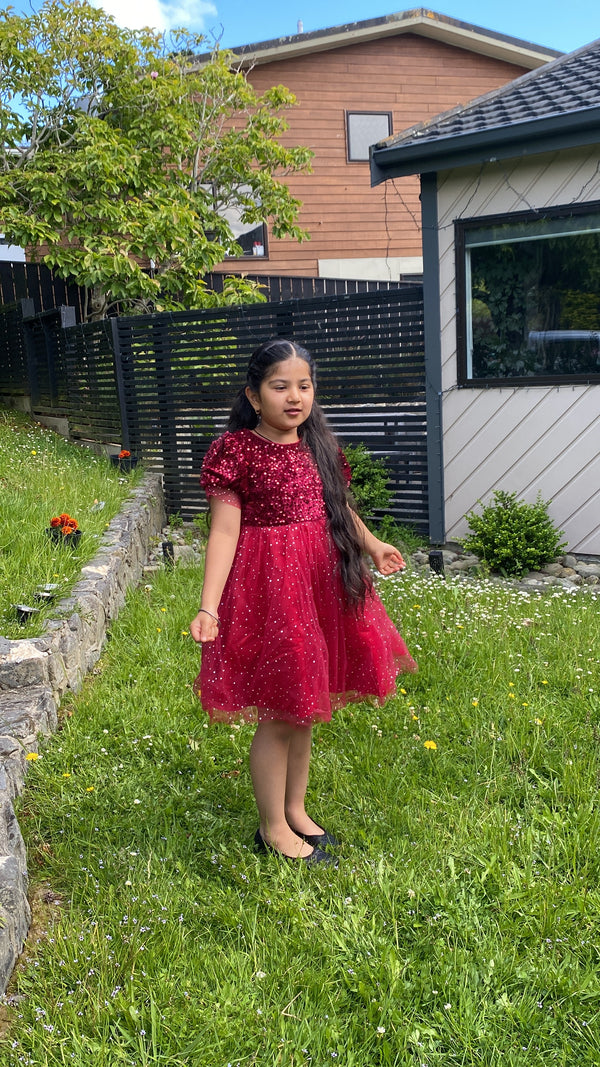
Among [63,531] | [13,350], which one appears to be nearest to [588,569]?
[63,531]

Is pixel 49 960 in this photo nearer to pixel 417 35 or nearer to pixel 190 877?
pixel 190 877

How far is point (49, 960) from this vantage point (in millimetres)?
2271

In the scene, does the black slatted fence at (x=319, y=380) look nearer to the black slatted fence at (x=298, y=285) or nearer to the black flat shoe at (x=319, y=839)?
the black flat shoe at (x=319, y=839)

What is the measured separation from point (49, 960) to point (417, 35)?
17651 millimetres

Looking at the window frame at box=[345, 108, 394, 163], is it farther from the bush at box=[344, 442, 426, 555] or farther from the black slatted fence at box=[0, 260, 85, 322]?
the bush at box=[344, 442, 426, 555]

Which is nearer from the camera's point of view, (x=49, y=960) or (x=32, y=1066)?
(x=32, y=1066)

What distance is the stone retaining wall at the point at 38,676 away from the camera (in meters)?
2.36

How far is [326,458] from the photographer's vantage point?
2.79m

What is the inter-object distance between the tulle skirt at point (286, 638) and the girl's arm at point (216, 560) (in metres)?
0.05

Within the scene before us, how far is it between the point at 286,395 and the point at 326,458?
29 centimetres

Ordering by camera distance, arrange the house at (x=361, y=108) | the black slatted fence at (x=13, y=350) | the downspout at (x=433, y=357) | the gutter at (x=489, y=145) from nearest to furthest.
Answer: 1. the gutter at (x=489, y=145)
2. the downspout at (x=433, y=357)
3. the black slatted fence at (x=13, y=350)
4. the house at (x=361, y=108)

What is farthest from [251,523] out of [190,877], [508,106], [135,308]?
[135,308]

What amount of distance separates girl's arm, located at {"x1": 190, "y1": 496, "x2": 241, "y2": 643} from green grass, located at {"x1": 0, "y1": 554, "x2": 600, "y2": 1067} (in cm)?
78

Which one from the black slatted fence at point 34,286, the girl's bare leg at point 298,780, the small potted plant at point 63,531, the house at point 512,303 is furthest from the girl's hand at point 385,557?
the black slatted fence at point 34,286
